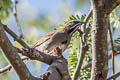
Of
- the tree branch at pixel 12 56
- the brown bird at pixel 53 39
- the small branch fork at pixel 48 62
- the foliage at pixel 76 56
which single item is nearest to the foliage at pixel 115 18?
the foliage at pixel 76 56

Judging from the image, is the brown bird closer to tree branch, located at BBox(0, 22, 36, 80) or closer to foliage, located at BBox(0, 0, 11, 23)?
foliage, located at BBox(0, 0, 11, 23)

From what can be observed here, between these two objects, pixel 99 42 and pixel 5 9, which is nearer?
pixel 99 42

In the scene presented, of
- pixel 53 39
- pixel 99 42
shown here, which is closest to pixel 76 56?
pixel 99 42

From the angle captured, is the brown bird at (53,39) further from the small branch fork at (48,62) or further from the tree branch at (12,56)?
the tree branch at (12,56)

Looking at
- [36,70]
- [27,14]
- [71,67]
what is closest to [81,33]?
[71,67]

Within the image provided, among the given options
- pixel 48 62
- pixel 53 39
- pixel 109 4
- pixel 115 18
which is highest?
pixel 109 4

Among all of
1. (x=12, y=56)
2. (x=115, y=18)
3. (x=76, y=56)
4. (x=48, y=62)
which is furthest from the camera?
(x=115, y=18)

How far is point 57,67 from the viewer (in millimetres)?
2980

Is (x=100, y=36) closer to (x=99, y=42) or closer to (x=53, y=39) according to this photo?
(x=99, y=42)

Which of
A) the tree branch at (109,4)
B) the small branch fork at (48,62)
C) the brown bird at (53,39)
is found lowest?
the brown bird at (53,39)

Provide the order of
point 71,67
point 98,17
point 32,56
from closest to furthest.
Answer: point 98,17 → point 32,56 → point 71,67

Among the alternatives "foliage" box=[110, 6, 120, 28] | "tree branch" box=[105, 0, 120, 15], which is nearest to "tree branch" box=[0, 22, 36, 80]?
"tree branch" box=[105, 0, 120, 15]

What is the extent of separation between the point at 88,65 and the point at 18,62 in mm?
1776

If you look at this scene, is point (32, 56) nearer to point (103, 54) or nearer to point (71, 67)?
point (103, 54)
